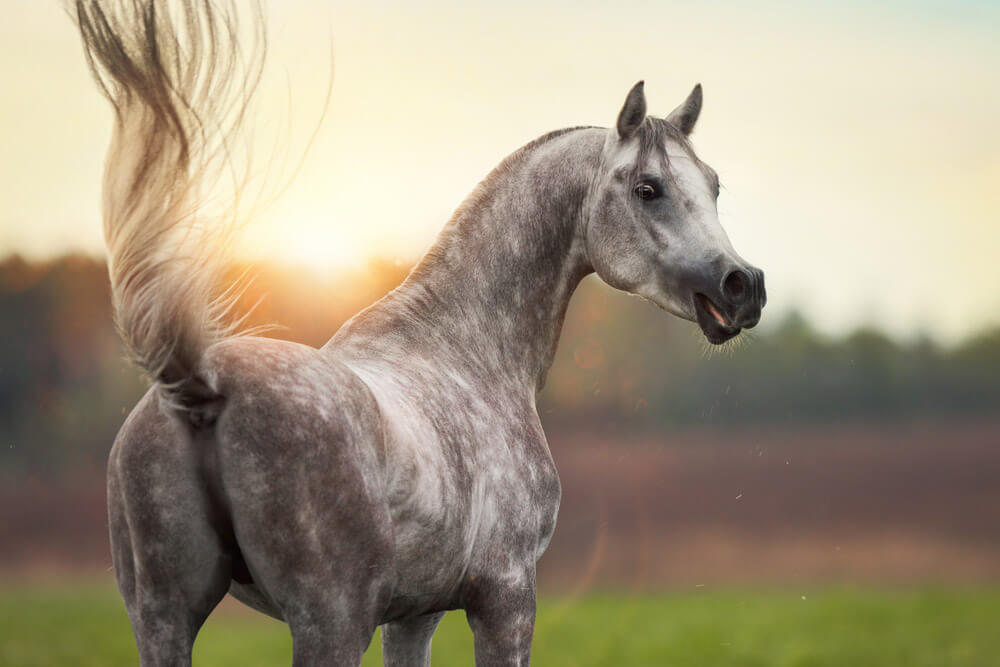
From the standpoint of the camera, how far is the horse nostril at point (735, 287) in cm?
402

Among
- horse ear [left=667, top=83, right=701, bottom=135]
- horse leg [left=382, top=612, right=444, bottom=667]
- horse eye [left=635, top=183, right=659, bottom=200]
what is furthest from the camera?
horse ear [left=667, top=83, right=701, bottom=135]

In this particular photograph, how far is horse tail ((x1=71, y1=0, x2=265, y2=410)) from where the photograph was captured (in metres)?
3.12

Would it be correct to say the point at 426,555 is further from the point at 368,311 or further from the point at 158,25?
the point at 158,25

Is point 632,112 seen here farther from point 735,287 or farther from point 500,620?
point 500,620

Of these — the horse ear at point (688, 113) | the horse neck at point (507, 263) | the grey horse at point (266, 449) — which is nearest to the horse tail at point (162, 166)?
the grey horse at point (266, 449)

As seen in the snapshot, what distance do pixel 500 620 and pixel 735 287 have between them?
5.67ft

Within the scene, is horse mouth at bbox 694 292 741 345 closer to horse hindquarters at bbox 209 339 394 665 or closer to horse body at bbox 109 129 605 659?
horse body at bbox 109 129 605 659

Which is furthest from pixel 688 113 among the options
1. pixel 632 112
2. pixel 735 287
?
pixel 735 287

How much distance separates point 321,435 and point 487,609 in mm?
1240

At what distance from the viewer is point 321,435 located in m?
3.19

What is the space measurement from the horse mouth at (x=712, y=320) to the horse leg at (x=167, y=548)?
7.29ft

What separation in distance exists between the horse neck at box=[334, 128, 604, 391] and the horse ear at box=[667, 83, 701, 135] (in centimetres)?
42

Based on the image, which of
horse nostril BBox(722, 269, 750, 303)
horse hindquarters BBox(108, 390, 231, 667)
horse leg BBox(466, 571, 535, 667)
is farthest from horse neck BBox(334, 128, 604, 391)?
horse hindquarters BBox(108, 390, 231, 667)

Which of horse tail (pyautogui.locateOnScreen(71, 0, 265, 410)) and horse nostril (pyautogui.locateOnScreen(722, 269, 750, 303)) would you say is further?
horse nostril (pyautogui.locateOnScreen(722, 269, 750, 303))
